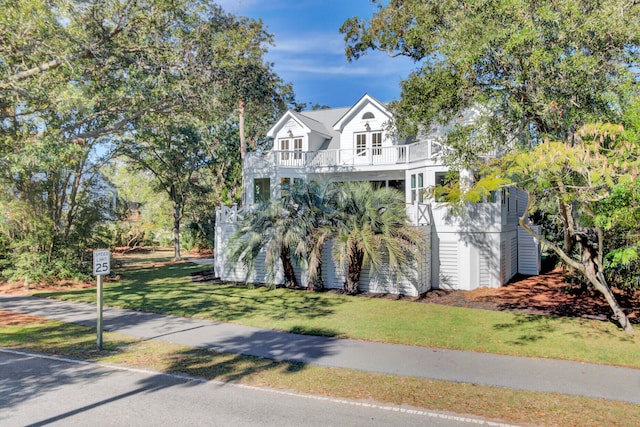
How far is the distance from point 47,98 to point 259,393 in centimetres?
1264

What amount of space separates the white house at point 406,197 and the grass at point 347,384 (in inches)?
309

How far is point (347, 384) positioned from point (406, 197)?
13.9 meters

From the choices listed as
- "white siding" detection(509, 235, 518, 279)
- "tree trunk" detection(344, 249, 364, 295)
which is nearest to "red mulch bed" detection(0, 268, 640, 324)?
"tree trunk" detection(344, 249, 364, 295)

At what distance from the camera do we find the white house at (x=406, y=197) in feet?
52.3

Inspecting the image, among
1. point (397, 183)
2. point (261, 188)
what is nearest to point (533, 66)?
point (397, 183)

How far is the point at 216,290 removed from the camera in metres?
16.1

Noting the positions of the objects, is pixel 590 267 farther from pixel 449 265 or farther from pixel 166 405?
pixel 166 405

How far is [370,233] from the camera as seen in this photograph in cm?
1412

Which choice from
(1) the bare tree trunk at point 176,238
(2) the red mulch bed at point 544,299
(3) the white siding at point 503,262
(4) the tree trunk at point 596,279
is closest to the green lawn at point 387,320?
(4) the tree trunk at point 596,279

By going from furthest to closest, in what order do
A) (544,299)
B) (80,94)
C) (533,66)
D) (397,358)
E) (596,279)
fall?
1. (544,299)
2. (80,94)
3. (596,279)
4. (533,66)
5. (397,358)

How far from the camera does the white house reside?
16.0 m

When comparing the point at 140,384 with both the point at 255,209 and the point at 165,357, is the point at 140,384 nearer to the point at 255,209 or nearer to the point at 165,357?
the point at 165,357

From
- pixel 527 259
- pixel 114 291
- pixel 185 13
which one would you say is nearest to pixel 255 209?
pixel 114 291

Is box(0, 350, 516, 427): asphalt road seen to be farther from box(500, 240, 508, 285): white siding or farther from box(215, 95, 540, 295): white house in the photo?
box(500, 240, 508, 285): white siding
